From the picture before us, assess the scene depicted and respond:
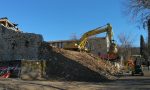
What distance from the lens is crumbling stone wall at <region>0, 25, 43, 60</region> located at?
4666cm

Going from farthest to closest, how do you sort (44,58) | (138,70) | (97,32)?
(97,32), (138,70), (44,58)

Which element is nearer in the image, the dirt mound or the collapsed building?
the collapsed building

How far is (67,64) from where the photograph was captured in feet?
148

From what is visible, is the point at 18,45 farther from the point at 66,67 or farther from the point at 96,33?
the point at 96,33

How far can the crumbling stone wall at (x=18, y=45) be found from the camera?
46.7 m

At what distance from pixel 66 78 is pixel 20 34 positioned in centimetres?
868

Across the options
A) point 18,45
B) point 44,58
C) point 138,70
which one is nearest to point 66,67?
point 44,58

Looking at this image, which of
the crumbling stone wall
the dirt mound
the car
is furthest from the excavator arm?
the crumbling stone wall

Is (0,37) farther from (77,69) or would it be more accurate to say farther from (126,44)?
(126,44)

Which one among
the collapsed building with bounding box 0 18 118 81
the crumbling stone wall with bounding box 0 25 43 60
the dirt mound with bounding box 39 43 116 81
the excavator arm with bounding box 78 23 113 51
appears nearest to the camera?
the collapsed building with bounding box 0 18 118 81

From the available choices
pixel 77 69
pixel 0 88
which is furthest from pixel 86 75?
pixel 0 88

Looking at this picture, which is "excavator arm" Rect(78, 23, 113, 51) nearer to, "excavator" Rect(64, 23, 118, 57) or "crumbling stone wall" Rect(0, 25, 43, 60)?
"excavator" Rect(64, 23, 118, 57)

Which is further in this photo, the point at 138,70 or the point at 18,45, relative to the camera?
the point at 138,70

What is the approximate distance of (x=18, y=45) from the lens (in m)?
47.2
